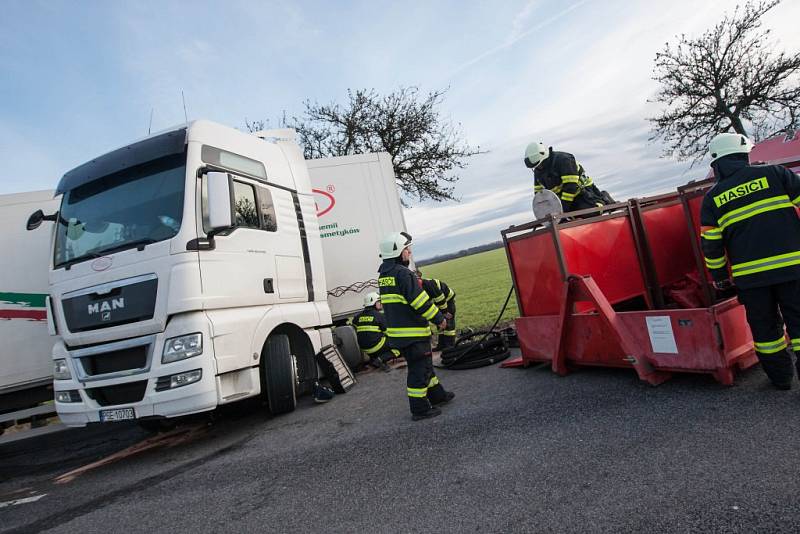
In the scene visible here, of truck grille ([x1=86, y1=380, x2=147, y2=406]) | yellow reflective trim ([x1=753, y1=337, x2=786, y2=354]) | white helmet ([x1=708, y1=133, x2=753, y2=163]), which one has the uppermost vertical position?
white helmet ([x1=708, y1=133, x2=753, y2=163])

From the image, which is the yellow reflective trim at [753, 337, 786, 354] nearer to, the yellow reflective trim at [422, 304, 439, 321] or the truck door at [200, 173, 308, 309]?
the yellow reflective trim at [422, 304, 439, 321]

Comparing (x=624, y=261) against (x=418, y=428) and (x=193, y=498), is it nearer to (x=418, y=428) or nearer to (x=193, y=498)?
(x=418, y=428)

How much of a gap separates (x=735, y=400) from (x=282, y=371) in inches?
159

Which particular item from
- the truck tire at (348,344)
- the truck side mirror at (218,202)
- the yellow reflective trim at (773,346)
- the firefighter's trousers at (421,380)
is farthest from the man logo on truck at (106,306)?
the yellow reflective trim at (773,346)

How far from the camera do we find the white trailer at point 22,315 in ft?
20.8

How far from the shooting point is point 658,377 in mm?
4164

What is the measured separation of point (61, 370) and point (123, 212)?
167 centimetres

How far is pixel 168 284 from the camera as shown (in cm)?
446

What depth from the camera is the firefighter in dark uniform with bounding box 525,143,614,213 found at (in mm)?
5930

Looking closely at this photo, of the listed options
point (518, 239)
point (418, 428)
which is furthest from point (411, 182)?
point (418, 428)

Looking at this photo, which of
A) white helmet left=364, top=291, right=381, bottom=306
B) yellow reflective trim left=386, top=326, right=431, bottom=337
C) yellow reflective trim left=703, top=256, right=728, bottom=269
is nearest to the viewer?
yellow reflective trim left=703, top=256, right=728, bottom=269

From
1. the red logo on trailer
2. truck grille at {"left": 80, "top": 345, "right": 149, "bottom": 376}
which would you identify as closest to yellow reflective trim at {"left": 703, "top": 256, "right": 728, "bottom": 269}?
truck grille at {"left": 80, "top": 345, "right": 149, "bottom": 376}

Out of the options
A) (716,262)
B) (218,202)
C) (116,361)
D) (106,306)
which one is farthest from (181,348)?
(716,262)

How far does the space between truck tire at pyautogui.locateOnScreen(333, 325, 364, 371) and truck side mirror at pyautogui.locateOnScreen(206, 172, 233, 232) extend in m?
3.10
